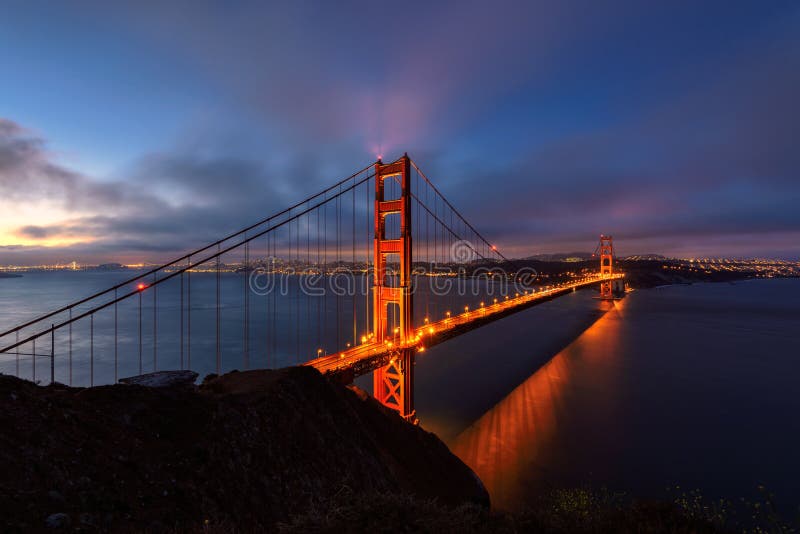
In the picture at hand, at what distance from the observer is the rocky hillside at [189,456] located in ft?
17.4

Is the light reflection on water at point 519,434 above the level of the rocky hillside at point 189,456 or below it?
below

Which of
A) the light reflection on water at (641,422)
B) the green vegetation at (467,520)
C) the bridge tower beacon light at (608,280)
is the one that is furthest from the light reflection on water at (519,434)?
the bridge tower beacon light at (608,280)

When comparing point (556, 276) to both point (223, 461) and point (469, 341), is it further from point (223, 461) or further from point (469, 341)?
point (223, 461)

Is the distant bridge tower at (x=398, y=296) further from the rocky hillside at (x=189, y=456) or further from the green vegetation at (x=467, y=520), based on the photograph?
the green vegetation at (x=467, y=520)

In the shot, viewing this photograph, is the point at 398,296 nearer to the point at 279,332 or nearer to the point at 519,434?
the point at 519,434

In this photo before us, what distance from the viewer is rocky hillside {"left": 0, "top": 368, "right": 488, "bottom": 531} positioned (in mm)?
5305

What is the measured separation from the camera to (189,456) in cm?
727

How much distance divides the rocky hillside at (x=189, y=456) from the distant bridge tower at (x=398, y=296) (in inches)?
266

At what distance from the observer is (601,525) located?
573cm

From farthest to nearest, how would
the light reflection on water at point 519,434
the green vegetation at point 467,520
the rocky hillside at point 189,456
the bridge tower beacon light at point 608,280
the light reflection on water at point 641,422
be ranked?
the bridge tower beacon light at point 608,280 → the light reflection on water at point 641,422 → the light reflection on water at point 519,434 → the rocky hillside at point 189,456 → the green vegetation at point 467,520

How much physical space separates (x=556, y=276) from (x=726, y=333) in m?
Result: 90.2

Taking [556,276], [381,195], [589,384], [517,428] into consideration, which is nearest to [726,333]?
[589,384]

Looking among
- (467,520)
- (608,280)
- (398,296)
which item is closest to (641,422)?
(398,296)

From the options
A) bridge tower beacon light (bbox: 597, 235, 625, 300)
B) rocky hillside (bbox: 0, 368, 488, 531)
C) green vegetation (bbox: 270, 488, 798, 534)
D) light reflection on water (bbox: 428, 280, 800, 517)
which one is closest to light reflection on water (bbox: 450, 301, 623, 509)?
light reflection on water (bbox: 428, 280, 800, 517)
